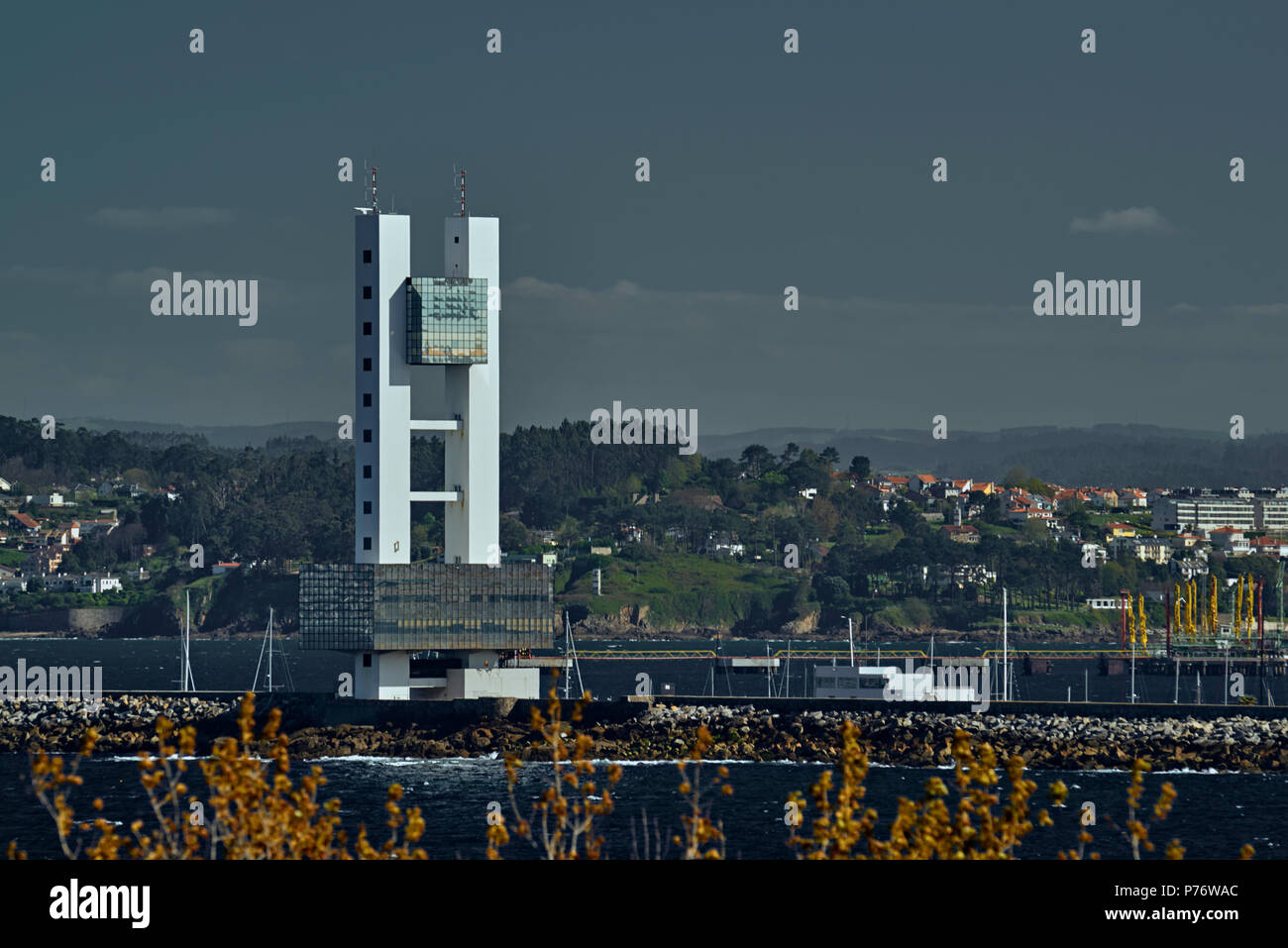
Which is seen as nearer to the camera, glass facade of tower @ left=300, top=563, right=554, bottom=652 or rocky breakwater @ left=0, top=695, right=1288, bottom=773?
rocky breakwater @ left=0, top=695, right=1288, bottom=773

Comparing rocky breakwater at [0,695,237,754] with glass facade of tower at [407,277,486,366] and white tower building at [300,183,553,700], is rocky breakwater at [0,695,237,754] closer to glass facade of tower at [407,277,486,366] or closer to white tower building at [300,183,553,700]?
white tower building at [300,183,553,700]

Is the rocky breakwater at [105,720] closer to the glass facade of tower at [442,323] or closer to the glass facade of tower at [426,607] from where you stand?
the glass facade of tower at [426,607]

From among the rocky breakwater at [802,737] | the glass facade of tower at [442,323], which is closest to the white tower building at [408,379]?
the glass facade of tower at [442,323]

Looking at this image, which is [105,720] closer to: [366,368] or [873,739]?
[366,368]

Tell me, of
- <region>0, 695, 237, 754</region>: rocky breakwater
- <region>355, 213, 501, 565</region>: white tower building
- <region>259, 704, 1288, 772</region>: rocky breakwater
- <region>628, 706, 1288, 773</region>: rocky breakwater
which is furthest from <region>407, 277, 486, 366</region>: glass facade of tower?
<region>0, 695, 237, 754</region>: rocky breakwater
